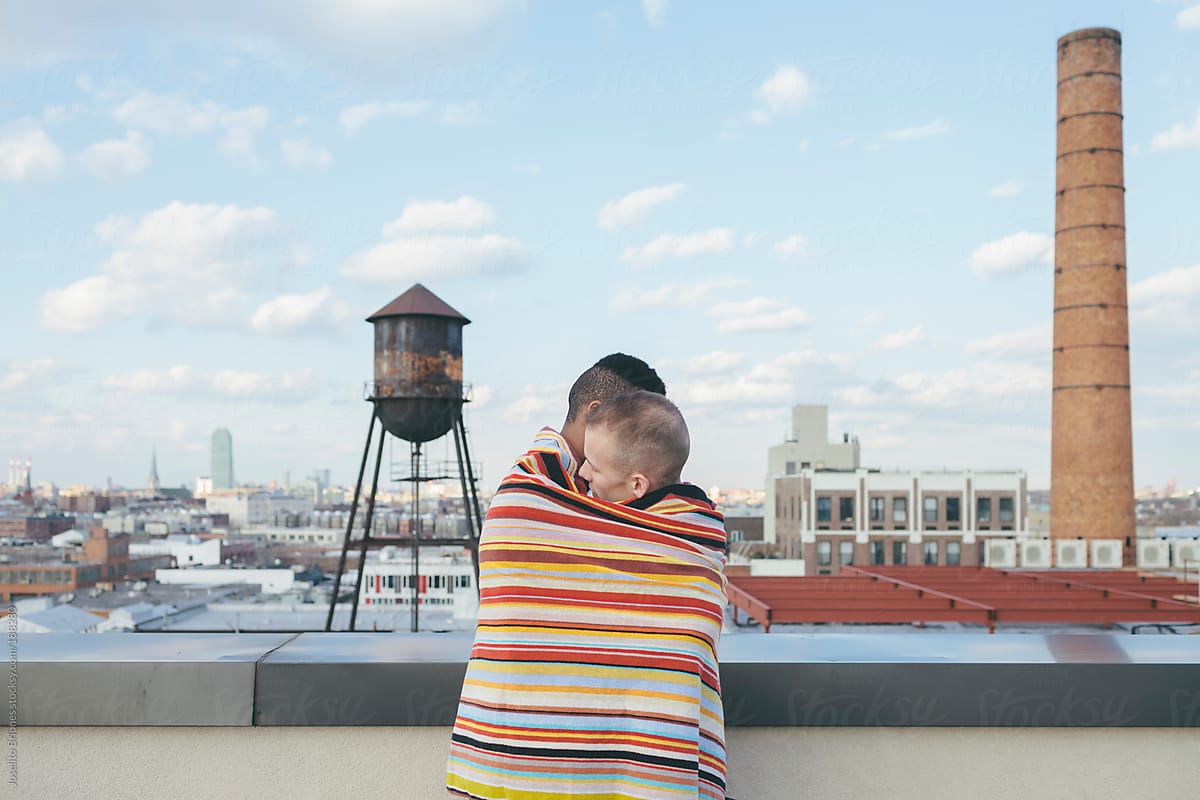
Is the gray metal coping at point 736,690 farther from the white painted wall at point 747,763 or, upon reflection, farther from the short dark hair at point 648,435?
the short dark hair at point 648,435

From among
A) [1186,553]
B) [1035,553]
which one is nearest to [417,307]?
[1035,553]

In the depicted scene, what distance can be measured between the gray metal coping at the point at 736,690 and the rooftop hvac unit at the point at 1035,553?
37.8m

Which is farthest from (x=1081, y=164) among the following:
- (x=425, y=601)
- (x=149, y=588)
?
(x=149, y=588)

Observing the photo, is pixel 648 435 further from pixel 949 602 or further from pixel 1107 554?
pixel 1107 554

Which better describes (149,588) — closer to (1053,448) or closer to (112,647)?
(1053,448)

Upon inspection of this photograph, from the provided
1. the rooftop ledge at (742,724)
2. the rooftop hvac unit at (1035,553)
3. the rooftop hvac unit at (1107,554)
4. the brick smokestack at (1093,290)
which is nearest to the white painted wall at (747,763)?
the rooftop ledge at (742,724)

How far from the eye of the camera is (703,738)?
6.50ft

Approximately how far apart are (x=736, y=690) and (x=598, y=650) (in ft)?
2.10

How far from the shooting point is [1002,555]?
3812 centimetres

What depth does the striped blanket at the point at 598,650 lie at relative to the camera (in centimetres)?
186

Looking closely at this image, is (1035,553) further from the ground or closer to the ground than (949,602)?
closer to the ground

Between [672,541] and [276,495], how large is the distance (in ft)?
640

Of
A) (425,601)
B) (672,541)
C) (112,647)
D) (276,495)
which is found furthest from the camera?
(276,495)

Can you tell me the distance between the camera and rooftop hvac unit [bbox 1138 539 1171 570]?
37.0m
